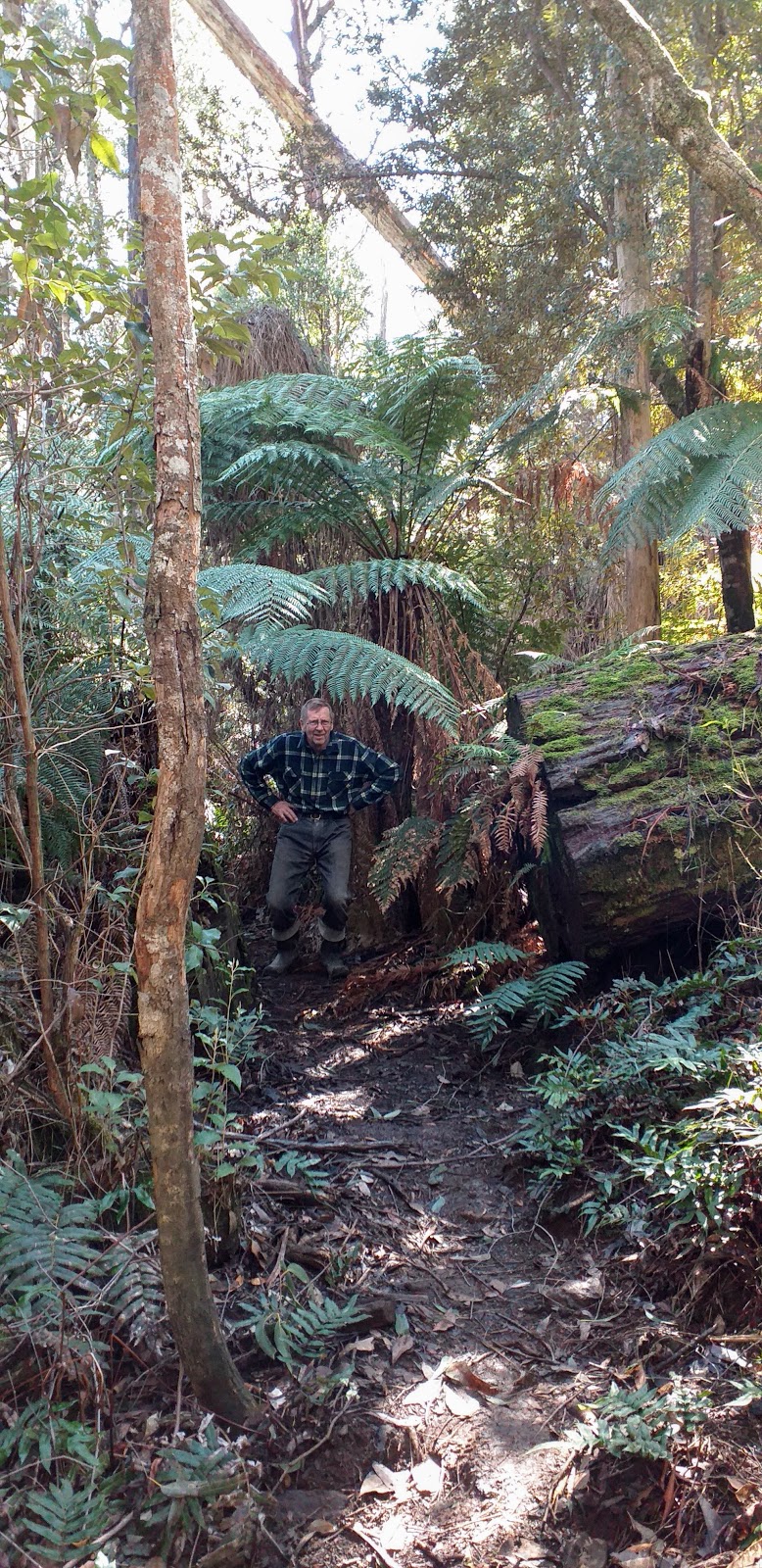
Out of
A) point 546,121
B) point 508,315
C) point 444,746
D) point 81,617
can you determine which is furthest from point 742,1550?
point 546,121

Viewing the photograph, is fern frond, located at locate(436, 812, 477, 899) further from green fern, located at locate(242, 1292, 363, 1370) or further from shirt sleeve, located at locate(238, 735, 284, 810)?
green fern, located at locate(242, 1292, 363, 1370)

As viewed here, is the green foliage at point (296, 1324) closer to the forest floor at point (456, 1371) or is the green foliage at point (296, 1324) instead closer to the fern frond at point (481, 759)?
the forest floor at point (456, 1371)

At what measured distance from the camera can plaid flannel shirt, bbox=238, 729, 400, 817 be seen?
530 centimetres

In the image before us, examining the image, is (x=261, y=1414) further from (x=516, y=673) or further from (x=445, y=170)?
(x=445, y=170)

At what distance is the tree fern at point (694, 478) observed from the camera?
5.09 metres

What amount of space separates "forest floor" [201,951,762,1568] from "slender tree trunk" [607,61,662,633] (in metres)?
4.27

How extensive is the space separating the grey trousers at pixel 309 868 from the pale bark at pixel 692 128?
3.26 m

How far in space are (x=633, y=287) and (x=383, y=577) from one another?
342cm

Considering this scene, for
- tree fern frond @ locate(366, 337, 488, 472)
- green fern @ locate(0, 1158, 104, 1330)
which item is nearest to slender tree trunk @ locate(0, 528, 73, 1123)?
green fern @ locate(0, 1158, 104, 1330)

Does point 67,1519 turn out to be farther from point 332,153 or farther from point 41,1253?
point 332,153

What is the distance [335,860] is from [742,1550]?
384 cm

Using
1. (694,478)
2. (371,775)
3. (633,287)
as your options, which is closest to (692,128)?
(694,478)

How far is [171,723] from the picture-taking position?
5.84 ft

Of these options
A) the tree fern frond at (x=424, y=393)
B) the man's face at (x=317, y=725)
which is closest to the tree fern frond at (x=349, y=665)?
the man's face at (x=317, y=725)
